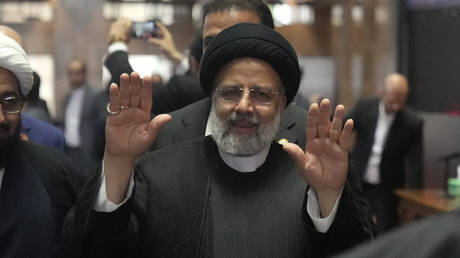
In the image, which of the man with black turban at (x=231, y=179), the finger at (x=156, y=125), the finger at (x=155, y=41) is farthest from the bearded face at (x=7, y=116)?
the finger at (x=155, y=41)

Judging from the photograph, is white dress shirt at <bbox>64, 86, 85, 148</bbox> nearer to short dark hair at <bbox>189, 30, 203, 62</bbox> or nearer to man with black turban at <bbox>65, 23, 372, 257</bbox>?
short dark hair at <bbox>189, 30, 203, 62</bbox>

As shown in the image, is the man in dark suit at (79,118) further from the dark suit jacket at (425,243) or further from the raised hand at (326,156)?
the dark suit jacket at (425,243)

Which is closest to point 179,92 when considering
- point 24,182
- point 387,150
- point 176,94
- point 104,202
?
point 176,94

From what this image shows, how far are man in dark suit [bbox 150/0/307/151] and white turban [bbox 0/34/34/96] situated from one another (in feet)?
1.64

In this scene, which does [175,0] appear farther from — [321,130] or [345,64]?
[321,130]

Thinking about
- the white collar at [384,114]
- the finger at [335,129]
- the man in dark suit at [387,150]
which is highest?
the finger at [335,129]

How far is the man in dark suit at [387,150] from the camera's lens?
6219 millimetres

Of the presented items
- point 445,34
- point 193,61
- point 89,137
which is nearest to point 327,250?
point 193,61

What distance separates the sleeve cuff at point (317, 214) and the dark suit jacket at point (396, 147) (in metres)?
4.53

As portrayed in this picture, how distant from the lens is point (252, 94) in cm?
198

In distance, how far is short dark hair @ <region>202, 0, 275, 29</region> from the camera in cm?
248

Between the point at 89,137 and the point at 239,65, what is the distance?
5121mm

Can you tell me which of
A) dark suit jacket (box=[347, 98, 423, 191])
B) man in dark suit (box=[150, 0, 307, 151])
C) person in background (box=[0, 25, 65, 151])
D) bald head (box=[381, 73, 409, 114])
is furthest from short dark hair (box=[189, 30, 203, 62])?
bald head (box=[381, 73, 409, 114])

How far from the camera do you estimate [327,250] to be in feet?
5.78
